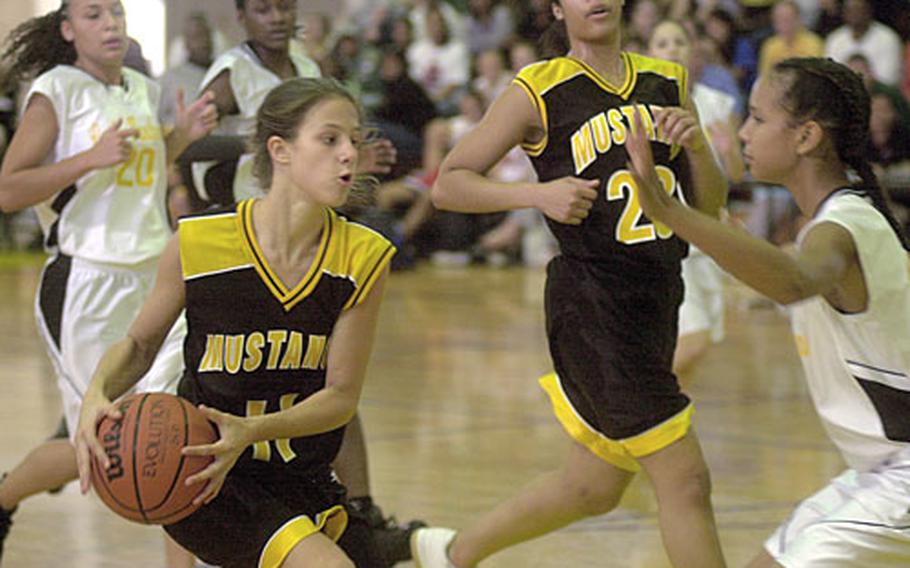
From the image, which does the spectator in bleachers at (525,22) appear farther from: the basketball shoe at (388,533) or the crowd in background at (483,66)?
the basketball shoe at (388,533)

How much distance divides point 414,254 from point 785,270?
37.9 ft

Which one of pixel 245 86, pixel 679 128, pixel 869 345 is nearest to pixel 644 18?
pixel 245 86

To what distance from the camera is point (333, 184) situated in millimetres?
3607

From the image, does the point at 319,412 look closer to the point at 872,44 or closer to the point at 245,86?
the point at 245,86

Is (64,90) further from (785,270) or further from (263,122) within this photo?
(785,270)

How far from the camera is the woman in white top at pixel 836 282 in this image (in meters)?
3.14

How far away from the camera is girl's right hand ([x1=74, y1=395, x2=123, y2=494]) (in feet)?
11.0

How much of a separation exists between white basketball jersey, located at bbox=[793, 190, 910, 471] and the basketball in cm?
121

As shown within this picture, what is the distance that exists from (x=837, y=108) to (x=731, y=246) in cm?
55

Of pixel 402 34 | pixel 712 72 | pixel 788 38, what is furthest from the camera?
pixel 402 34

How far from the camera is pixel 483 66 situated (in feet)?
49.0

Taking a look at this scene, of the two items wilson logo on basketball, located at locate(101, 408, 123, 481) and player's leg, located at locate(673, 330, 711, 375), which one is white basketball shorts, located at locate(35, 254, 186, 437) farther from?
player's leg, located at locate(673, 330, 711, 375)

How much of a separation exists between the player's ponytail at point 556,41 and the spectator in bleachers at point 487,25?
11.4 m

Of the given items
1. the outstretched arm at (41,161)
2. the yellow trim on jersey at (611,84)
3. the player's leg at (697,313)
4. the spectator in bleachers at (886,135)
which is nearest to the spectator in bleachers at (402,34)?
the spectator in bleachers at (886,135)
